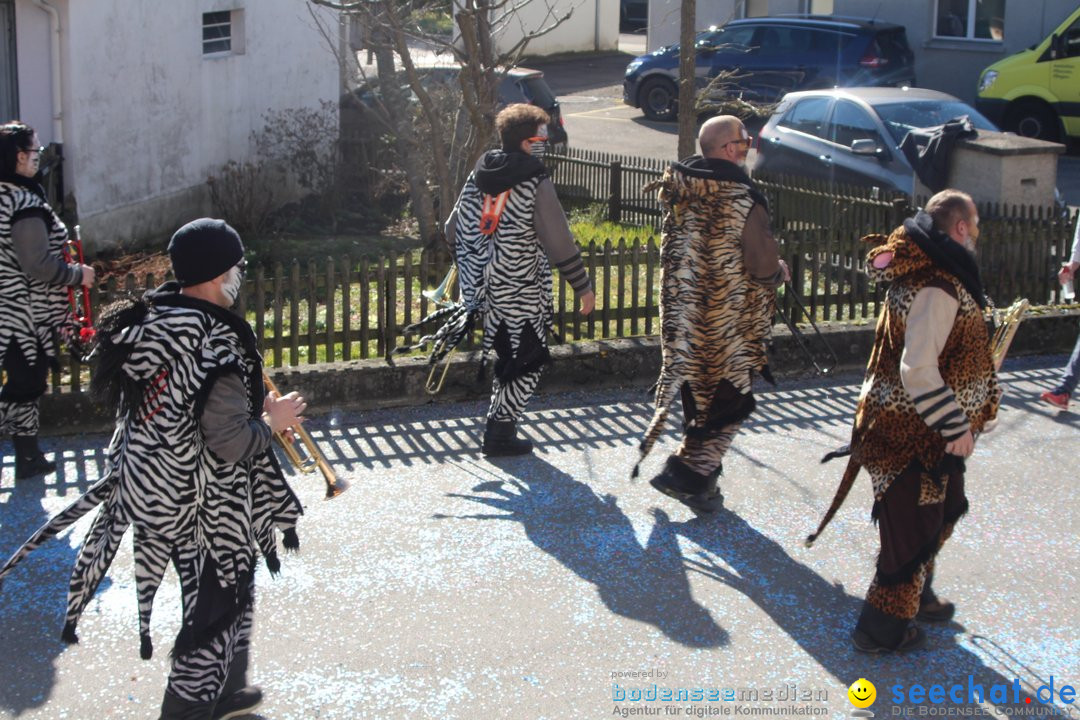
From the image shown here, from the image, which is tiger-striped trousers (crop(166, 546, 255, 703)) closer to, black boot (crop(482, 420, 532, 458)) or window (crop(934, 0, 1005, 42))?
black boot (crop(482, 420, 532, 458))

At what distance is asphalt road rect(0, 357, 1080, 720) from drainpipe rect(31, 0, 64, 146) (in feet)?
17.9

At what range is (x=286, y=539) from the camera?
4.41 meters

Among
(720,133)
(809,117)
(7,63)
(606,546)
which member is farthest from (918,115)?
(606,546)

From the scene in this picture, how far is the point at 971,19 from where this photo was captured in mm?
22297

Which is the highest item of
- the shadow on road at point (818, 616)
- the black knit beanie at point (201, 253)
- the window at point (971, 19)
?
the window at point (971, 19)

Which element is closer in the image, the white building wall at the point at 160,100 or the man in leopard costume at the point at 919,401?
the man in leopard costume at the point at 919,401

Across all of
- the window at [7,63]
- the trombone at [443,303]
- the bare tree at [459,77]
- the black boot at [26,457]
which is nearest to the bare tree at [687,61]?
the bare tree at [459,77]

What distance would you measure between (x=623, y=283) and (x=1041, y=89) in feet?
40.5

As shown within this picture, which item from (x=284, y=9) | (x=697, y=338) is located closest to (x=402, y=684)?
(x=697, y=338)

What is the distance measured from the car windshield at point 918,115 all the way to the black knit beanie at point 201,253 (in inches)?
393

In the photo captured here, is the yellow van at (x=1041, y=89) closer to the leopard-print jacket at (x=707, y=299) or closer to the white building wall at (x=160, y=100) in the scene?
the white building wall at (x=160, y=100)

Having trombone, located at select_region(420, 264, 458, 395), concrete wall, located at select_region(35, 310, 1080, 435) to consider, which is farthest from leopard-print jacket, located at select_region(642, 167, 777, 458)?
trombone, located at select_region(420, 264, 458, 395)

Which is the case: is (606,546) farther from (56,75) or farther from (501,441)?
(56,75)

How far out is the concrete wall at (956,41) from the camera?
21219 millimetres
